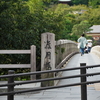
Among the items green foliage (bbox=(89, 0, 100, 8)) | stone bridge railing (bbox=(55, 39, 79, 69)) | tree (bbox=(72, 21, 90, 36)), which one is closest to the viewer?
stone bridge railing (bbox=(55, 39, 79, 69))

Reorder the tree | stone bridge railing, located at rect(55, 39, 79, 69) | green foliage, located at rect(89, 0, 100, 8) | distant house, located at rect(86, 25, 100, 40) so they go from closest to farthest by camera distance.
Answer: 1. stone bridge railing, located at rect(55, 39, 79, 69)
2. the tree
3. distant house, located at rect(86, 25, 100, 40)
4. green foliage, located at rect(89, 0, 100, 8)

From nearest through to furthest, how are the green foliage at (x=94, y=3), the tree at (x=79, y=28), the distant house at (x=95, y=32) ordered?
the tree at (x=79, y=28), the distant house at (x=95, y=32), the green foliage at (x=94, y=3)

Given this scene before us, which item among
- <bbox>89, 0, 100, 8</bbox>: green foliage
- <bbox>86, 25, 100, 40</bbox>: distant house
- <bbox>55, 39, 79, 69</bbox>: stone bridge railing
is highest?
<bbox>89, 0, 100, 8</bbox>: green foliage

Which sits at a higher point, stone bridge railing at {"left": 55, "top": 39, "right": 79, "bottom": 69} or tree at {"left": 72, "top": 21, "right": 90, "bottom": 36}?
tree at {"left": 72, "top": 21, "right": 90, "bottom": 36}

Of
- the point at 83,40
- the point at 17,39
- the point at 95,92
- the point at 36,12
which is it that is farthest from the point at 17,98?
the point at 83,40

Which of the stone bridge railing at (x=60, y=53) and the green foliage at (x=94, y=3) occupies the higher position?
the green foliage at (x=94, y=3)

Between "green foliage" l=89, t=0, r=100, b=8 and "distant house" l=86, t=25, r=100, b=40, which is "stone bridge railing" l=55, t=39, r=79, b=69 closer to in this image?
"distant house" l=86, t=25, r=100, b=40

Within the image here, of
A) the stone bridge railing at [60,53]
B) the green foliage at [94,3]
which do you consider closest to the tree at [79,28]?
the green foliage at [94,3]

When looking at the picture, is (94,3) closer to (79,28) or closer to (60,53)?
(79,28)

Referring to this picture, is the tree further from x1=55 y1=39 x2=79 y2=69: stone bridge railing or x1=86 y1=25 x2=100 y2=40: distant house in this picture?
x1=55 y1=39 x2=79 y2=69: stone bridge railing

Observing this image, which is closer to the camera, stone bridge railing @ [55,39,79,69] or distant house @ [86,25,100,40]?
stone bridge railing @ [55,39,79,69]

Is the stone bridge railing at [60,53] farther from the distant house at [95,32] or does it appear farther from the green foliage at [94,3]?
the green foliage at [94,3]

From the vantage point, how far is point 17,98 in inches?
347

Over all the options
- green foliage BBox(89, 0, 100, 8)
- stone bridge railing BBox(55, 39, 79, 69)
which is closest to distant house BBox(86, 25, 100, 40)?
green foliage BBox(89, 0, 100, 8)
